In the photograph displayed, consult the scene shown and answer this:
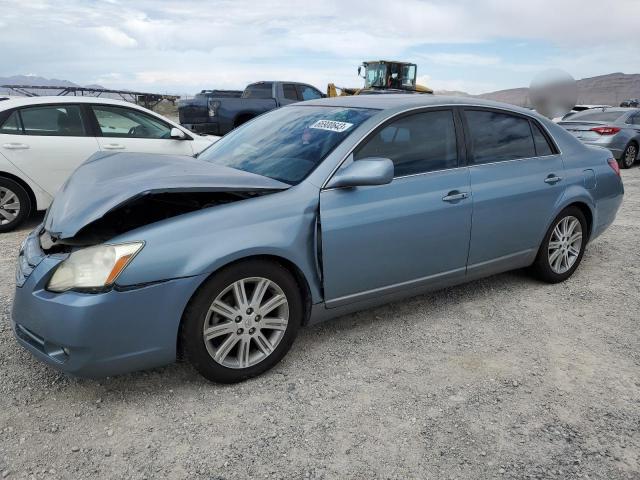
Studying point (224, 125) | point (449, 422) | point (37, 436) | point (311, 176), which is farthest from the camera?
point (224, 125)

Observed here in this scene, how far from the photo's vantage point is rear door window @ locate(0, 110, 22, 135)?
581 centimetres

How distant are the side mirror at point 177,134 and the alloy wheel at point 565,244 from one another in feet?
14.6

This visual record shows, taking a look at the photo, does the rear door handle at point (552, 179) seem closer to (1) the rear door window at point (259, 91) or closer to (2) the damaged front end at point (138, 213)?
(2) the damaged front end at point (138, 213)

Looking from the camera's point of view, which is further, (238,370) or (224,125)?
(224,125)

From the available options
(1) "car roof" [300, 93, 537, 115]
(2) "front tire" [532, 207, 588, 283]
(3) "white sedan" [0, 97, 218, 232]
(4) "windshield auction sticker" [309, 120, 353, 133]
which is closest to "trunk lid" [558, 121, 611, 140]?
(2) "front tire" [532, 207, 588, 283]

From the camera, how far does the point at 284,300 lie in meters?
2.95

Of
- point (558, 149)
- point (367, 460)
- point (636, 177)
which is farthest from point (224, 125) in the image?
point (367, 460)

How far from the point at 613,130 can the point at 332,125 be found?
403 inches

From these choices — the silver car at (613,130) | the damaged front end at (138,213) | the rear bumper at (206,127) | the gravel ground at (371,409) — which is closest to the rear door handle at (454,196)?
the gravel ground at (371,409)

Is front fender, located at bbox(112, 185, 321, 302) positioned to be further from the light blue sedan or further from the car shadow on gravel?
the car shadow on gravel

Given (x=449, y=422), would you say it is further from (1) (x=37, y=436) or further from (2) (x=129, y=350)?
(1) (x=37, y=436)

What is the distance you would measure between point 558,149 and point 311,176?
7.63 feet

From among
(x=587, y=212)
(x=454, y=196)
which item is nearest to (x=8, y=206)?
(x=454, y=196)

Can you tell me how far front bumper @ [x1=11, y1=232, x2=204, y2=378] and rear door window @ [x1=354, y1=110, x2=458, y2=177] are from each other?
1.42 m
